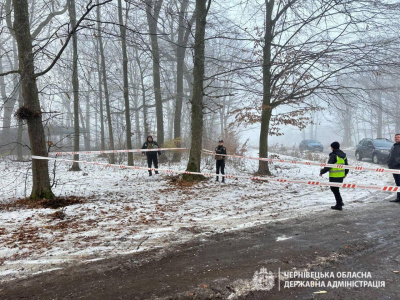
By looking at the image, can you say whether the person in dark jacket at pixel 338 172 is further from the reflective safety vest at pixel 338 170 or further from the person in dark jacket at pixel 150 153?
the person in dark jacket at pixel 150 153

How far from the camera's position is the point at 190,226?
5.53 m

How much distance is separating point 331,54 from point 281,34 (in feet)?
8.12

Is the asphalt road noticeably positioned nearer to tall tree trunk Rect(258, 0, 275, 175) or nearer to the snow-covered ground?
the snow-covered ground

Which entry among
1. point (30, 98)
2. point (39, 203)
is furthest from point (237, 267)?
point (30, 98)

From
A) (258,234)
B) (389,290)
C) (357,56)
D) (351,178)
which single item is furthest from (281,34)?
(389,290)

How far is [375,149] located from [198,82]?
50.0 ft

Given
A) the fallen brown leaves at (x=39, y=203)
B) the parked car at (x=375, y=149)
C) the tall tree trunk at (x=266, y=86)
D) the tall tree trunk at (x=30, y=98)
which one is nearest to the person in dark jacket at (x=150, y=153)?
the fallen brown leaves at (x=39, y=203)

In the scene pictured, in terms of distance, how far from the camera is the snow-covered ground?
14.4 feet

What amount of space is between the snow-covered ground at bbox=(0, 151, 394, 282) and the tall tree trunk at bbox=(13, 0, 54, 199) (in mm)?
818

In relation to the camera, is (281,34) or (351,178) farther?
(351,178)

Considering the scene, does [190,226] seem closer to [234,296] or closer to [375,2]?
[234,296]

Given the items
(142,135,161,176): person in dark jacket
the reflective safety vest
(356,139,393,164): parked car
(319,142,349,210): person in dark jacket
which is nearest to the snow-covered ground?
(319,142,349,210): person in dark jacket

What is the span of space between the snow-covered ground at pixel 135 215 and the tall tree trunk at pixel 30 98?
0.82m

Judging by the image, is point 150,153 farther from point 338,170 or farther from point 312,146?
point 312,146
